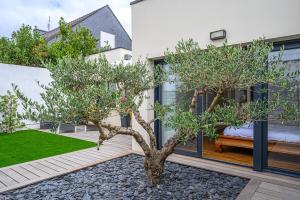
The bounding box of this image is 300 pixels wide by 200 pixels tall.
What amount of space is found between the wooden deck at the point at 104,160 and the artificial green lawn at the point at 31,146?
52 cm

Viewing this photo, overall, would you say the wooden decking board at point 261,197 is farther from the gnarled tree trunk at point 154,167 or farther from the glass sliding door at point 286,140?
the gnarled tree trunk at point 154,167

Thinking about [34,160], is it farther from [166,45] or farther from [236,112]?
[236,112]

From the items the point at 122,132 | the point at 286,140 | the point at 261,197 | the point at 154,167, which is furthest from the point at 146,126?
the point at 286,140

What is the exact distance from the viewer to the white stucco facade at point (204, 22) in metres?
3.78

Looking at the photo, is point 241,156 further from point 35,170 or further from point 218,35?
point 35,170

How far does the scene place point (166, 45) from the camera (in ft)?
17.2

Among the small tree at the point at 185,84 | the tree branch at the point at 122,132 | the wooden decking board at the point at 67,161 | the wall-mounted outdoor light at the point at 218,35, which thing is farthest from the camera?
the wooden decking board at the point at 67,161

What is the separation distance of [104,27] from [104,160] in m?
15.0

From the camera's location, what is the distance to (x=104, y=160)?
4.86m

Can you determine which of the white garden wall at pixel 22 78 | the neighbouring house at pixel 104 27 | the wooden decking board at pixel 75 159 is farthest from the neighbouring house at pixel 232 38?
the neighbouring house at pixel 104 27

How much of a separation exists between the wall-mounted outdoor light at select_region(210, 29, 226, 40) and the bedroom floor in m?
2.34

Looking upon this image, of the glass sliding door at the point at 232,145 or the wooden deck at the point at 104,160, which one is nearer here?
the wooden deck at the point at 104,160

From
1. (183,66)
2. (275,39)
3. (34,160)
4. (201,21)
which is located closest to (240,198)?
(183,66)

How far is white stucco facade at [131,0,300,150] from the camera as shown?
12.4 feet
